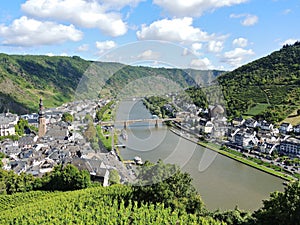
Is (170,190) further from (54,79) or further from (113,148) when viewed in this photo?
(54,79)

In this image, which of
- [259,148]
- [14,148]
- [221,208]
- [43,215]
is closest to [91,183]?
[43,215]

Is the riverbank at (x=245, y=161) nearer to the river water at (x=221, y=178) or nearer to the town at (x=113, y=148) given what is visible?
the river water at (x=221, y=178)

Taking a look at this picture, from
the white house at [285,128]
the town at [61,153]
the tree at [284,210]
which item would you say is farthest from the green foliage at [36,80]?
the tree at [284,210]

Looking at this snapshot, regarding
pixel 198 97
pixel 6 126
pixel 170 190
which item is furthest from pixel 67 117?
pixel 198 97

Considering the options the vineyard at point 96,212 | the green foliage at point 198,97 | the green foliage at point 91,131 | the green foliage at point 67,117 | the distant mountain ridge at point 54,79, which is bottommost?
the vineyard at point 96,212

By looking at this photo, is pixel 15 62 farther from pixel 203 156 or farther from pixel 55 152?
pixel 203 156

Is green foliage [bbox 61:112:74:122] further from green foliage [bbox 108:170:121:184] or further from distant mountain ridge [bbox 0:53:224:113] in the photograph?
green foliage [bbox 108:170:121:184]
